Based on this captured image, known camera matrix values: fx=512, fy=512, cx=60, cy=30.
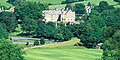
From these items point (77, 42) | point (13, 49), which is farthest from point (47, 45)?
point (13, 49)

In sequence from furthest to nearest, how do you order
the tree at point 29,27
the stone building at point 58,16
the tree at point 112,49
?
the stone building at point 58,16 → the tree at point 29,27 → the tree at point 112,49

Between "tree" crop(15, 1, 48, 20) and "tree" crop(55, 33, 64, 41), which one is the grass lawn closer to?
"tree" crop(55, 33, 64, 41)

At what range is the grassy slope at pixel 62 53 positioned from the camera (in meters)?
88.4

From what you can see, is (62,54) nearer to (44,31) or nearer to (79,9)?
(44,31)

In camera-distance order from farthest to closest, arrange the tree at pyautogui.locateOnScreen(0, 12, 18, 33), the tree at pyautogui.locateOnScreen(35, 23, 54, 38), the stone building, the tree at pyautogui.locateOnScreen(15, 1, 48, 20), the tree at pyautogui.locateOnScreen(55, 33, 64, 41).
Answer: the stone building, the tree at pyautogui.locateOnScreen(15, 1, 48, 20), the tree at pyautogui.locateOnScreen(0, 12, 18, 33), the tree at pyautogui.locateOnScreen(35, 23, 54, 38), the tree at pyautogui.locateOnScreen(55, 33, 64, 41)

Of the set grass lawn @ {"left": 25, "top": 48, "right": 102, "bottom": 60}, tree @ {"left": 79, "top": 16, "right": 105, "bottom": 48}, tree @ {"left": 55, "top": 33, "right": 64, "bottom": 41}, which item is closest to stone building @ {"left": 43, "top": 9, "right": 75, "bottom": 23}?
tree @ {"left": 55, "top": 33, "right": 64, "bottom": 41}

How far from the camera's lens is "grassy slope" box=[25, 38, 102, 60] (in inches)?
3479

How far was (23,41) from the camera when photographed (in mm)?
122125

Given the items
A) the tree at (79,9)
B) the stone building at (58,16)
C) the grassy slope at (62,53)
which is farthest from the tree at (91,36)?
the tree at (79,9)

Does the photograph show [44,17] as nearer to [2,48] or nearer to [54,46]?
[54,46]

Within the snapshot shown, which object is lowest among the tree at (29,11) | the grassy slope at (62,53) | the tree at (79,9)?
the tree at (79,9)

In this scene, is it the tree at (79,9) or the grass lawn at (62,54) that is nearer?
the grass lawn at (62,54)

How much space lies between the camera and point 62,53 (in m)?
96.1

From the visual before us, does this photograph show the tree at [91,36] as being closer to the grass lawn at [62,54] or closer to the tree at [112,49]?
the grass lawn at [62,54]
